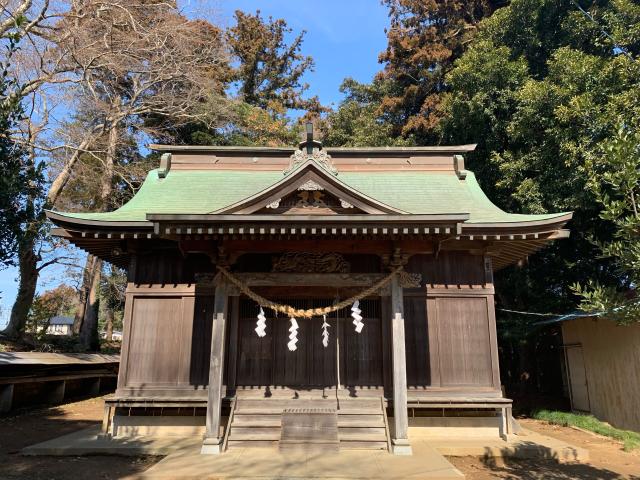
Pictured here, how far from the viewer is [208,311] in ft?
33.3

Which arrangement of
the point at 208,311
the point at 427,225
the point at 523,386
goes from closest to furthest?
the point at 427,225
the point at 208,311
the point at 523,386

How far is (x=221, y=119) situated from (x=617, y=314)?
24378 millimetres

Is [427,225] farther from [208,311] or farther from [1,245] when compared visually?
[1,245]

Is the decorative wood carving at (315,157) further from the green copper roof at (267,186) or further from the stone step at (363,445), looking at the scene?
the stone step at (363,445)

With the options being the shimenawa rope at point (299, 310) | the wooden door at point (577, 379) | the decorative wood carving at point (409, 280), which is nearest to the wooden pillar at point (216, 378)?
the shimenawa rope at point (299, 310)

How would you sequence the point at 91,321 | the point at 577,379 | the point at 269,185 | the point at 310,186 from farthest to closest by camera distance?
the point at 91,321
the point at 577,379
the point at 269,185
the point at 310,186

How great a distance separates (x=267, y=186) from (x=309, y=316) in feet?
10.8

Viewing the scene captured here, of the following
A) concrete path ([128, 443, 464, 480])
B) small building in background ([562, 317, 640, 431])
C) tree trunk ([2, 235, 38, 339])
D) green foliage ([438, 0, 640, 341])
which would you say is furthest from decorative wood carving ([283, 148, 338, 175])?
tree trunk ([2, 235, 38, 339])

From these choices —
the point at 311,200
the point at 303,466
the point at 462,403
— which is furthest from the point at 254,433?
the point at 311,200

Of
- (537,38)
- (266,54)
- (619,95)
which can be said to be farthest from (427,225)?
(266,54)

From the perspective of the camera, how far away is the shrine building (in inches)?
343

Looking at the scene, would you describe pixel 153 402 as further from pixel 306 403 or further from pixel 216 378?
pixel 306 403

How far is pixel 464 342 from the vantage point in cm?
1005

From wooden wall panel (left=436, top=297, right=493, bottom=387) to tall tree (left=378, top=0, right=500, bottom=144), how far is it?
14936 mm
